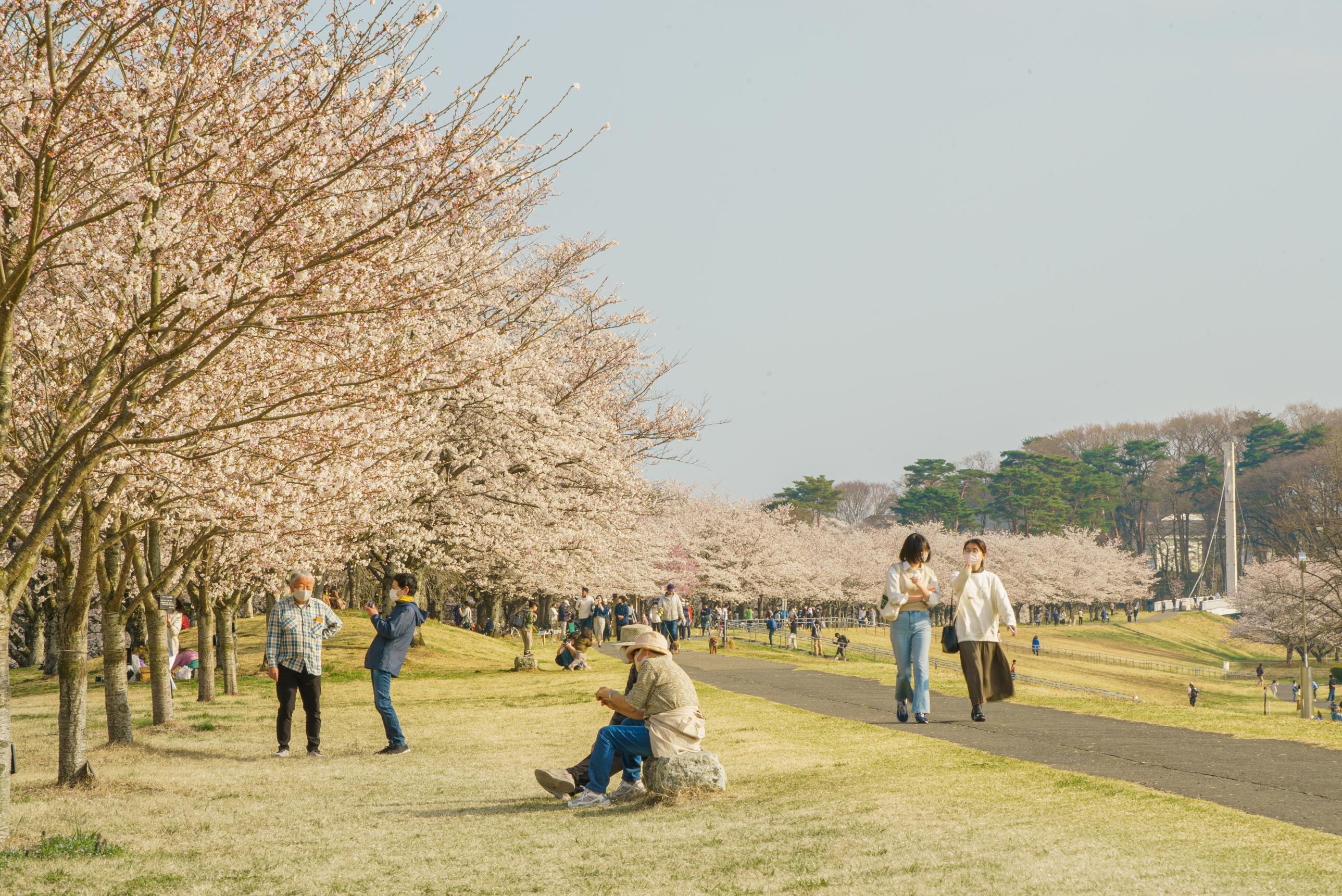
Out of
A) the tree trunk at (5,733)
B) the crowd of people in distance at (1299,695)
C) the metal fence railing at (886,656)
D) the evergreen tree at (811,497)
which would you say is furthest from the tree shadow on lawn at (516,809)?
the evergreen tree at (811,497)

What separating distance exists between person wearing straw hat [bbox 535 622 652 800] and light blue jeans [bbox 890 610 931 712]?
134 inches

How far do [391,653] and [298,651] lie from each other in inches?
39.1

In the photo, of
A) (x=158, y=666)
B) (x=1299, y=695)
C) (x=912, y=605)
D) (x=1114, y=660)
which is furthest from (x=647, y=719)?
(x=1114, y=660)

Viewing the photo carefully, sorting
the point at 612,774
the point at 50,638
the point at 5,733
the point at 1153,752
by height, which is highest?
the point at 5,733

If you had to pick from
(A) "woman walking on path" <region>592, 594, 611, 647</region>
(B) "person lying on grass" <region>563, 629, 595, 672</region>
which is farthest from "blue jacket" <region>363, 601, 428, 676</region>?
(A) "woman walking on path" <region>592, 594, 611, 647</region>

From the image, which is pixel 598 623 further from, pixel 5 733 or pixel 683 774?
pixel 5 733

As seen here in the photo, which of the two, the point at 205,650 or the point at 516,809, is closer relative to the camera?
the point at 516,809

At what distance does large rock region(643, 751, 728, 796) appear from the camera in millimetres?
7930

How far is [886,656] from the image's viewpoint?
1775 inches

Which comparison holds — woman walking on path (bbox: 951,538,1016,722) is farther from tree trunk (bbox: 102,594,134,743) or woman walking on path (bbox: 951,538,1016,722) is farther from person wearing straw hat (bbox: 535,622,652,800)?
tree trunk (bbox: 102,594,134,743)

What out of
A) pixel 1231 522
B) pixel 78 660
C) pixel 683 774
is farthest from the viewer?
pixel 1231 522

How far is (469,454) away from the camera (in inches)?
963

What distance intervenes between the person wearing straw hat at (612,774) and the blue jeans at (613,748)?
0.07 meters

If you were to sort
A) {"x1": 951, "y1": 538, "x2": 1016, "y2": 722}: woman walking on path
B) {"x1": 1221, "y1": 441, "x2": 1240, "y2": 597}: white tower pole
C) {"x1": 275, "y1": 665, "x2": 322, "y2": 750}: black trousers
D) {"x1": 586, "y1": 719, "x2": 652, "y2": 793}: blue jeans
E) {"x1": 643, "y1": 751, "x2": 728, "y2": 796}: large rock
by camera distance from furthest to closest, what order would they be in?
{"x1": 1221, "y1": 441, "x2": 1240, "y2": 597}: white tower pole
{"x1": 275, "y1": 665, "x2": 322, "y2": 750}: black trousers
{"x1": 951, "y1": 538, "x2": 1016, "y2": 722}: woman walking on path
{"x1": 586, "y1": 719, "x2": 652, "y2": 793}: blue jeans
{"x1": 643, "y1": 751, "x2": 728, "y2": 796}: large rock
